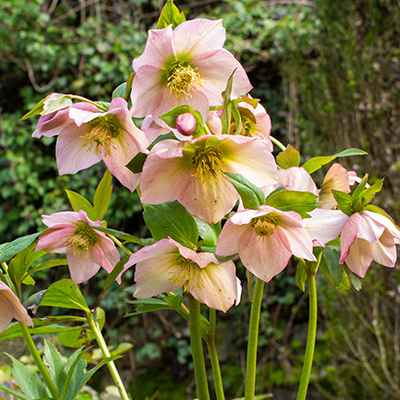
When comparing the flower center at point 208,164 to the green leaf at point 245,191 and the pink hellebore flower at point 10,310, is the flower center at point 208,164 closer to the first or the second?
the green leaf at point 245,191

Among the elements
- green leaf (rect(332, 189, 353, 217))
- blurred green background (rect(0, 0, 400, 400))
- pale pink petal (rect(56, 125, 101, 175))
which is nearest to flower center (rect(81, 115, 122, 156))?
pale pink petal (rect(56, 125, 101, 175))

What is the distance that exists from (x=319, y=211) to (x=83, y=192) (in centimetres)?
233

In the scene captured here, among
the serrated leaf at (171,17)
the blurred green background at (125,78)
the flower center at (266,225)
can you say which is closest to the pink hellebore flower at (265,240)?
the flower center at (266,225)

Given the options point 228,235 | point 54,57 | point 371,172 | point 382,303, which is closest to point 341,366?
point 382,303

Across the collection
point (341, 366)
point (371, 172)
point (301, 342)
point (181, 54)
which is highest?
point (181, 54)

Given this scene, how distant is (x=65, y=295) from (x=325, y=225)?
307mm

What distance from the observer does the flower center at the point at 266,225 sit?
16.5 inches

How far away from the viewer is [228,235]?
0.40 m

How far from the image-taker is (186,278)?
45cm

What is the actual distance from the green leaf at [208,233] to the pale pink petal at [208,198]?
0.04 meters

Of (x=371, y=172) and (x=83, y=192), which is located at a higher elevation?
(x=371, y=172)

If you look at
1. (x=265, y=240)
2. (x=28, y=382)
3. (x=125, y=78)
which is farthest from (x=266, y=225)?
(x=125, y=78)

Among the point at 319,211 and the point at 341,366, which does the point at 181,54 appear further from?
the point at 341,366

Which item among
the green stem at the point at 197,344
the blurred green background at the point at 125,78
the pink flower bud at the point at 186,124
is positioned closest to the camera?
the pink flower bud at the point at 186,124
